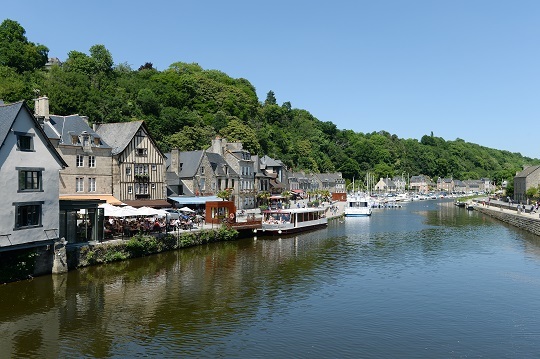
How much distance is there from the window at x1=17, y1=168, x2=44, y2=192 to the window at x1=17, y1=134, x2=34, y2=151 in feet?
4.10

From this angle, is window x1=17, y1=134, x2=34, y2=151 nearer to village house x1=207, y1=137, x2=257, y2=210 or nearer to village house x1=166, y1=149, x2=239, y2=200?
village house x1=166, y1=149, x2=239, y2=200

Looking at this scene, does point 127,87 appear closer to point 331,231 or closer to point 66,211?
point 331,231

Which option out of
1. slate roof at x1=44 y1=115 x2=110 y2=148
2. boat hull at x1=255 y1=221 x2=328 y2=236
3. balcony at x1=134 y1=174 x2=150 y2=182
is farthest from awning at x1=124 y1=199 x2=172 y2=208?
boat hull at x1=255 y1=221 x2=328 y2=236

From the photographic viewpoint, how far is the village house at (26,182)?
86.0ft

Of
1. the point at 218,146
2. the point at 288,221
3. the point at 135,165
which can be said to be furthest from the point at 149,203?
the point at 218,146

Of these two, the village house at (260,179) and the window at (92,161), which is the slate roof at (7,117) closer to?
the window at (92,161)

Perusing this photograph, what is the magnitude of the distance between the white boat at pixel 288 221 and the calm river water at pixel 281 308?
1209 centimetres

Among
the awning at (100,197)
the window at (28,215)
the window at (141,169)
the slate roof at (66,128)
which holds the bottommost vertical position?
the window at (28,215)

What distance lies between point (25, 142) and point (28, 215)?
425 cm

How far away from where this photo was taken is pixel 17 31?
87938mm

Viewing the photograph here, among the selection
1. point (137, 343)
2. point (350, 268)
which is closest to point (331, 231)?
point (350, 268)

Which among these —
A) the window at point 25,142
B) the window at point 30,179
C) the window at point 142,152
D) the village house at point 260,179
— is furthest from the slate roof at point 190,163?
the window at point 25,142

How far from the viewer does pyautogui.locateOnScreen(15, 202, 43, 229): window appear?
26.7m

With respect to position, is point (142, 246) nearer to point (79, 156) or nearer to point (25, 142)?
point (25, 142)
